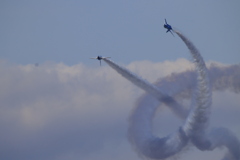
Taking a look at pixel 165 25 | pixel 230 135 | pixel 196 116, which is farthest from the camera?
pixel 230 135

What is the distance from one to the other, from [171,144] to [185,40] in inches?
634

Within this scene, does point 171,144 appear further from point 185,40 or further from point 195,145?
point 185,40

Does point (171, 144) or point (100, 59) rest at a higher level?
point (100, 59)

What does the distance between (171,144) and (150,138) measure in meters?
2.97

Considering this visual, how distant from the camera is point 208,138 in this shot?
109m

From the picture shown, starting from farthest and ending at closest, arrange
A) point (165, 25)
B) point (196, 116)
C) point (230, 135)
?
point (230, 135)
point (196, 116)
point (165, 25)

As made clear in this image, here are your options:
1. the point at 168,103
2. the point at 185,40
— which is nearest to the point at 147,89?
the point at 168,103

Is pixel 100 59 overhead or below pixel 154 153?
overhead

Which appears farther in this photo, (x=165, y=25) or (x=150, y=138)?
(x=150, y=138)

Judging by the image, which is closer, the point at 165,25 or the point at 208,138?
the point at 165,25

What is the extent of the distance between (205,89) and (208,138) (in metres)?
8.77

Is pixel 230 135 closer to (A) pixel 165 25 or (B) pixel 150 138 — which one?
(B) pixel 150 138

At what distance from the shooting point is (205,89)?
4060 inches

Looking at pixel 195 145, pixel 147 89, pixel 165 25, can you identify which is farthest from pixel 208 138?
pixel 165 25
